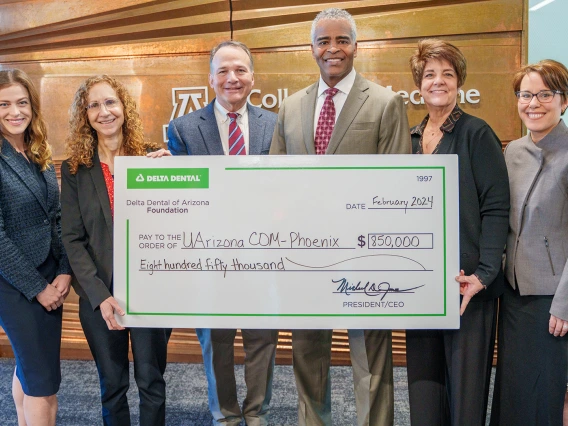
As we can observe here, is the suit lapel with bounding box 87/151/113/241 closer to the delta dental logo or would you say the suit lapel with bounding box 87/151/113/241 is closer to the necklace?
the delta dental logo

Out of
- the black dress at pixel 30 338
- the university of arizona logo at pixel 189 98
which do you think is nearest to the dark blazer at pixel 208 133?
the black dress at pixel 30 338

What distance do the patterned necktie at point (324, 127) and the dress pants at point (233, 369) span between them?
0.89m

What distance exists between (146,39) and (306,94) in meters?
1.75

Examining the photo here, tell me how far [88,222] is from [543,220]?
1785mm

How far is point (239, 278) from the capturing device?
7.18 feet

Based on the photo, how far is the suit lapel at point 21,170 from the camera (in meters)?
2.27

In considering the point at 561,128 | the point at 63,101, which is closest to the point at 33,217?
the point at 63,101

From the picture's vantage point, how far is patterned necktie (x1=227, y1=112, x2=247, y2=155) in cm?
251

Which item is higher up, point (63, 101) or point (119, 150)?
point (63, 101)

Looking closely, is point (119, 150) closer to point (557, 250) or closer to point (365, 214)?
point (365, 214)

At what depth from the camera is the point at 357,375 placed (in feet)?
7.64

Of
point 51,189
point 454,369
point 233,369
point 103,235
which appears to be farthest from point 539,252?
point 51,189

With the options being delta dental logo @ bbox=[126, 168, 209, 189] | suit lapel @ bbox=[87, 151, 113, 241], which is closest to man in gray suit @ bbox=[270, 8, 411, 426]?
delta dental logo @ bbox=[126, 168, 209, 189]

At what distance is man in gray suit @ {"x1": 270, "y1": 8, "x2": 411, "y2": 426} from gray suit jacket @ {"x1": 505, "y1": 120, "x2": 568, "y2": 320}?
0.47 meters
